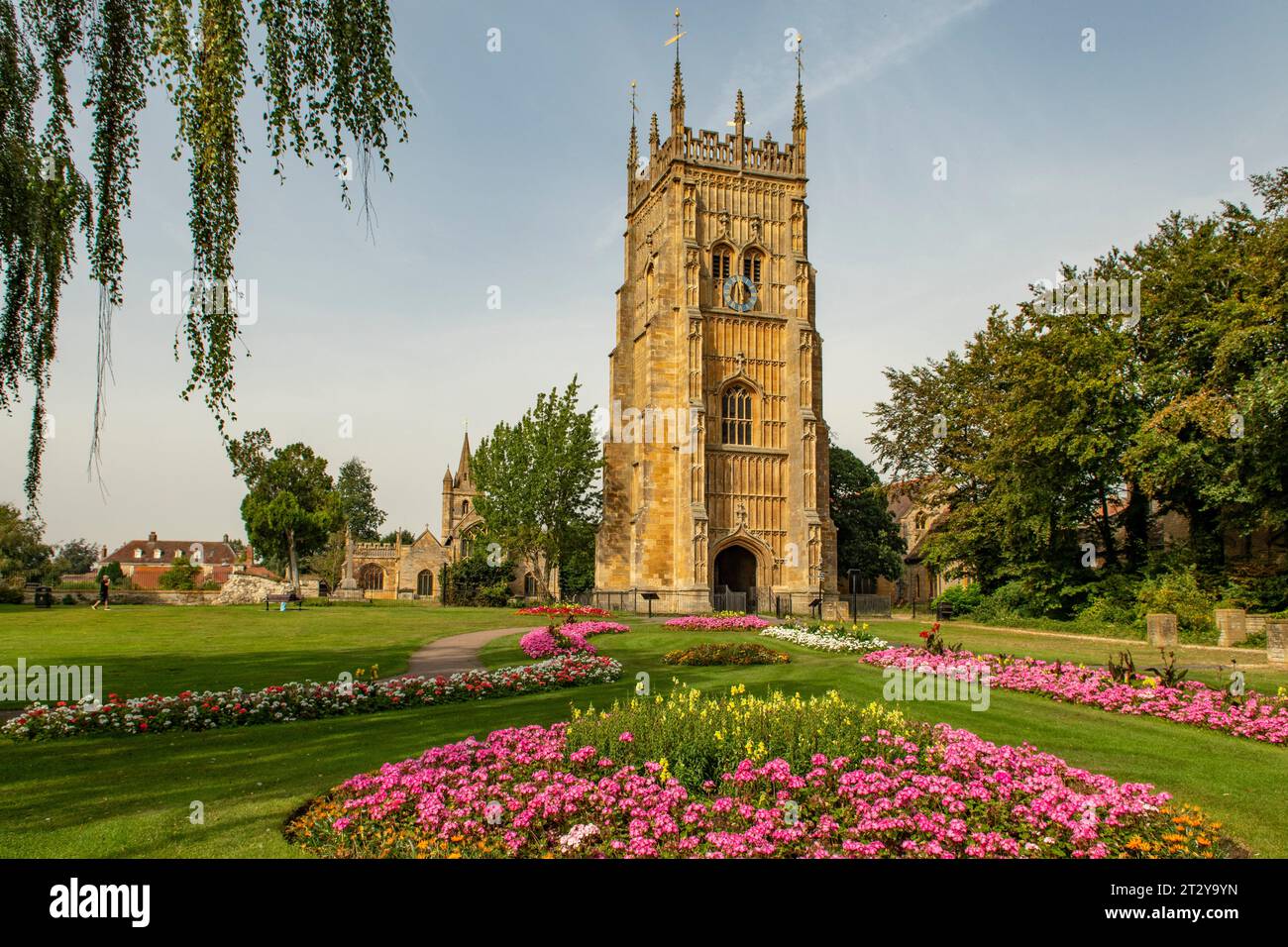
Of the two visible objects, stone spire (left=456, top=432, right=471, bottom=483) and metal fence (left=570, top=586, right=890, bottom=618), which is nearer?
metal fence (left=570, top=586, right=890, bottom=618)

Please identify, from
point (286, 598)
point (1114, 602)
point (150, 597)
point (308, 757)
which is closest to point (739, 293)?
point (1114, 602)

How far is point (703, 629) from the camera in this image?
1117 inches

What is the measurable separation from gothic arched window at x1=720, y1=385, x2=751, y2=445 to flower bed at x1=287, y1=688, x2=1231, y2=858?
3640cm

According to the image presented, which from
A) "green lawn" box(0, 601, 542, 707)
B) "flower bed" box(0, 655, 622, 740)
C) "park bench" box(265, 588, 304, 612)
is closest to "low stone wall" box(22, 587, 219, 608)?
"park bench" box(265, 588, 304, 612)

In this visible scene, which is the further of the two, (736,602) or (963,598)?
(963,598)

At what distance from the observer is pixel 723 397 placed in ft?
149

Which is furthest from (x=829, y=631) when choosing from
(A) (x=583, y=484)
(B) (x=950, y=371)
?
(A) (x=583, y=484)

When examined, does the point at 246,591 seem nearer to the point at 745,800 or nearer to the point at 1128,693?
the point at 1128,693

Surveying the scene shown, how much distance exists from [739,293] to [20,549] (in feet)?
137

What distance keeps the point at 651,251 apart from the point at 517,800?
43.7 meters

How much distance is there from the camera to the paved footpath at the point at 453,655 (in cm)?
1825

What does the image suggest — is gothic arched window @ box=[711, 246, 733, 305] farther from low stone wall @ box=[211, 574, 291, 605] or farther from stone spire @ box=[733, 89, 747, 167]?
low stone wall @ box=[211, 574, 291, 605]

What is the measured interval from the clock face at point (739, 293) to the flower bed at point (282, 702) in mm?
32429

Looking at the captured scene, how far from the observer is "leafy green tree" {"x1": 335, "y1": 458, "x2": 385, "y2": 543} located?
3809 inches
